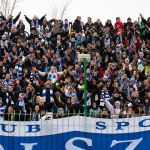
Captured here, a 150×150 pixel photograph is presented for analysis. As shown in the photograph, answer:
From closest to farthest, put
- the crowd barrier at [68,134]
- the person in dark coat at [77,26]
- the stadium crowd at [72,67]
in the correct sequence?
1. the crowd barrier at [68,134]
2. the stadium crowd at [72,67]
3. the person in dark coat at [77,26]

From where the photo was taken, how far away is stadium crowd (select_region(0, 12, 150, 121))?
17.4 m

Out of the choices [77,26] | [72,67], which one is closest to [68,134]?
[72,67]

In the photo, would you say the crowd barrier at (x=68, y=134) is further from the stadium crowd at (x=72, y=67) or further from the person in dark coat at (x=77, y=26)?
the person in dark coat at (x=77, y=26)

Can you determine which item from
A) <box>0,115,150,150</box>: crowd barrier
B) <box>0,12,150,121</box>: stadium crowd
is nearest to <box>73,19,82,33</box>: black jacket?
<box>0,12,150,121</box>: stadium crowd

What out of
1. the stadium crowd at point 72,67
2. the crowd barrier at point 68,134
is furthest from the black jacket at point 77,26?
the crowd barrier at point 68,134

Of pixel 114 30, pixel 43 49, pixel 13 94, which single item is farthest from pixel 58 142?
pixel 114 30

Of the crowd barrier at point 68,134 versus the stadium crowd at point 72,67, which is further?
the stadium crowd at point 72,67

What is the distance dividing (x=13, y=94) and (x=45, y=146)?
689 cm

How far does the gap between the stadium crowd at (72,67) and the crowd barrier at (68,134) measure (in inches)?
26.8

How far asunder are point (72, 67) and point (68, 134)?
10.2 meters

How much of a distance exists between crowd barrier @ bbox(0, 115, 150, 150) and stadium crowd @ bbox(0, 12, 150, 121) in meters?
0.68

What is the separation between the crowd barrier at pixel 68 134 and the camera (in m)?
11.3

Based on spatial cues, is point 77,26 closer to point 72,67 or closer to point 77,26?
point 77,26

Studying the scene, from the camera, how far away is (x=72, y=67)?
70.3ft
